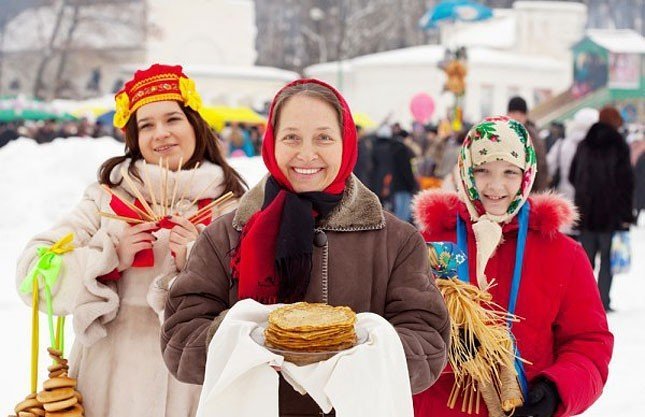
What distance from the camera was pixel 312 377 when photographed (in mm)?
1972

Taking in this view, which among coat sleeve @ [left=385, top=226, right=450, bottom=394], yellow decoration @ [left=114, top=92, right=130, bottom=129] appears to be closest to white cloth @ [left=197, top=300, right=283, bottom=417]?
coat sleeve @ [left=385, top=226, right=450, bottom=394]

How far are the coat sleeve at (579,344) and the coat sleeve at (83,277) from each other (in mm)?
1369

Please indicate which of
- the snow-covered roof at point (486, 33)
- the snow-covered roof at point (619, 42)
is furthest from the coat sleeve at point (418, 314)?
the snow-covered roof at point (486, 33)

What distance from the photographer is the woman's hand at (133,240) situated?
3.15 meters

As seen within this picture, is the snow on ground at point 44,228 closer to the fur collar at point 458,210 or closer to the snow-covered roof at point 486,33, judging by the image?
the fur collar at point 458,210

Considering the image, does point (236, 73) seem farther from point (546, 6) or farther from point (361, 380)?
point (361, 380)

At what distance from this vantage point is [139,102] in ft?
11.3

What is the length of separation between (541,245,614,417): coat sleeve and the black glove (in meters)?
0.02

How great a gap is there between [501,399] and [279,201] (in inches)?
40.6

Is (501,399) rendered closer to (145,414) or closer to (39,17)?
(145,414)

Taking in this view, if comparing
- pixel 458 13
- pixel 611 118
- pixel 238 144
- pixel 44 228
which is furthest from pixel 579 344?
pixel 458 13

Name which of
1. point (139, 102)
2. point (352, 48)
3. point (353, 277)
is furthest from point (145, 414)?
point (352, 48)

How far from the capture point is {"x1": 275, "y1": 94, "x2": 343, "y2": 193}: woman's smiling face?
2297 millimetres

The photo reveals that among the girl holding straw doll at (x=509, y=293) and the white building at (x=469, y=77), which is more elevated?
the white building at (x=469, y=77)
